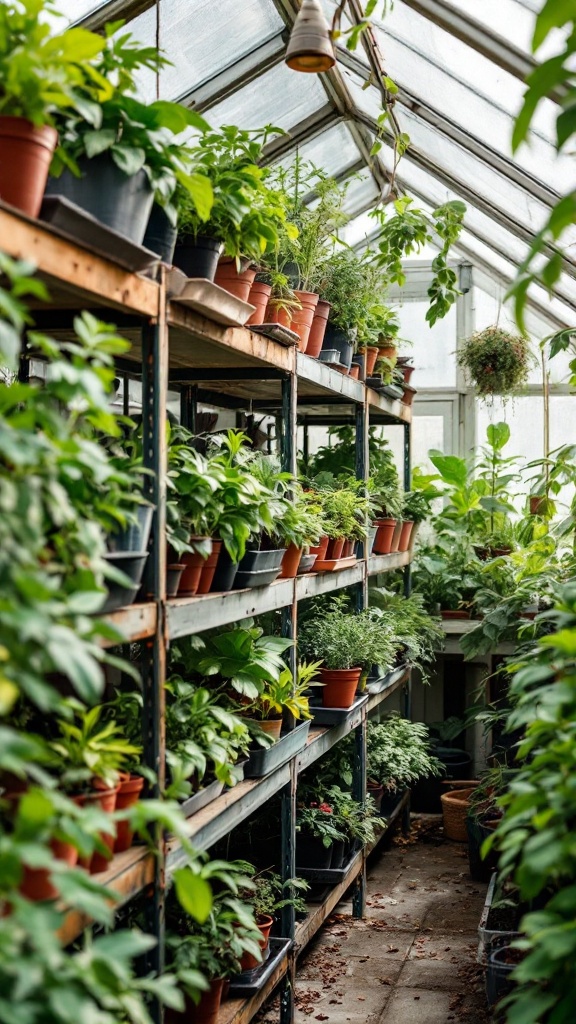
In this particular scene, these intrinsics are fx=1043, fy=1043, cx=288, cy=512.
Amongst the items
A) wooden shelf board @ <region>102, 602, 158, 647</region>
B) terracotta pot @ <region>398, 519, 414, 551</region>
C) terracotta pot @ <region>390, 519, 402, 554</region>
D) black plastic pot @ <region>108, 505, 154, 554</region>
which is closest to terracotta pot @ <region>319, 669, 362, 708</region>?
terracotta pot @ <region>390, 519, 402, 554</region>

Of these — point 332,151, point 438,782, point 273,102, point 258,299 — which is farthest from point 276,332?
point 438,782

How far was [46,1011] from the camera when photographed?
145 cm

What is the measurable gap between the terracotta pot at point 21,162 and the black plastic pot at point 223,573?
4.41ft

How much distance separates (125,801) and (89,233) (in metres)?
1.24

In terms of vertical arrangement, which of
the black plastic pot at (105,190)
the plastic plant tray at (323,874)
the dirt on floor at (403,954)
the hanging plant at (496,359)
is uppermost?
the hanging plant at (496,359)

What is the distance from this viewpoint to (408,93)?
5.25 m

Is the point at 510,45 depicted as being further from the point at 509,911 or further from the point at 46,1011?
the point at 46,1011

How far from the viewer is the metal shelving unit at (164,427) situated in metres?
2.12

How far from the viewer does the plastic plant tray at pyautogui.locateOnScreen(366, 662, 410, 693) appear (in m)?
5.33

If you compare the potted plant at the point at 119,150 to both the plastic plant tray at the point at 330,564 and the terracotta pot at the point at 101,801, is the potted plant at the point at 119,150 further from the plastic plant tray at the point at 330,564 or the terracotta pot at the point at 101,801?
the plastic plant tray at the point at 330,564

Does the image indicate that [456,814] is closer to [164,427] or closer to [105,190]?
[164,427]

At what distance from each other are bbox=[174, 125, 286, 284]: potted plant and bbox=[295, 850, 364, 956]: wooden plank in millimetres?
2535

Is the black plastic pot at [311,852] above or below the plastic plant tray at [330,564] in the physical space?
below

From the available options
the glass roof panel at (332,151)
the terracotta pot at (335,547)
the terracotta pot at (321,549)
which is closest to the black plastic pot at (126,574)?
the terracotta pot at (321,549)
